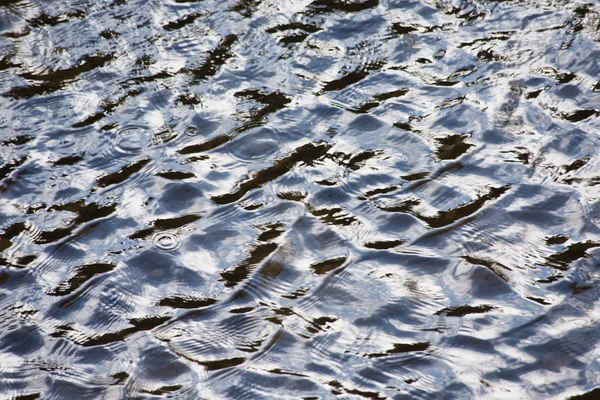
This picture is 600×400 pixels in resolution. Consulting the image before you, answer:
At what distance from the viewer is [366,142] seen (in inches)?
148

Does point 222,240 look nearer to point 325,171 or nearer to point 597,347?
point 325,171

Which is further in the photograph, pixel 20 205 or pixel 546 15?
pixel 546 15

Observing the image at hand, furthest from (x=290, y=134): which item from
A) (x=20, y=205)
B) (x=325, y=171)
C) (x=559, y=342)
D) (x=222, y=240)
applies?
(x=559, y=342)

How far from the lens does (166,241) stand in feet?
10.6

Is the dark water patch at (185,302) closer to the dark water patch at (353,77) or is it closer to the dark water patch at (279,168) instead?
the dark water patch at (279,168)

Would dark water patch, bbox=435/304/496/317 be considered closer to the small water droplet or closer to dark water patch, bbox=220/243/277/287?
dark water patch, bbox=220/243/277/287

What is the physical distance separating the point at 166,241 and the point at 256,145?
0.84 metres

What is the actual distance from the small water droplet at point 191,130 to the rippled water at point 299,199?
1 cm

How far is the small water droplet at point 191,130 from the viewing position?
12.7 ft

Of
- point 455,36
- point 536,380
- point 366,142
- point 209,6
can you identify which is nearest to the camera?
point 536,380

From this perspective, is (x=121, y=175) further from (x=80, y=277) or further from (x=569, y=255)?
(x=569, y=255)

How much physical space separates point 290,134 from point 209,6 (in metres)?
1.61

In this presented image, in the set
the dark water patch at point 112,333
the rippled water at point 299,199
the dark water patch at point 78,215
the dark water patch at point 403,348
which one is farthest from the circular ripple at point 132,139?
the dark water patch at point 403,348

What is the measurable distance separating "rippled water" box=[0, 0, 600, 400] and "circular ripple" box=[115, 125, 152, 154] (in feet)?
0.04
